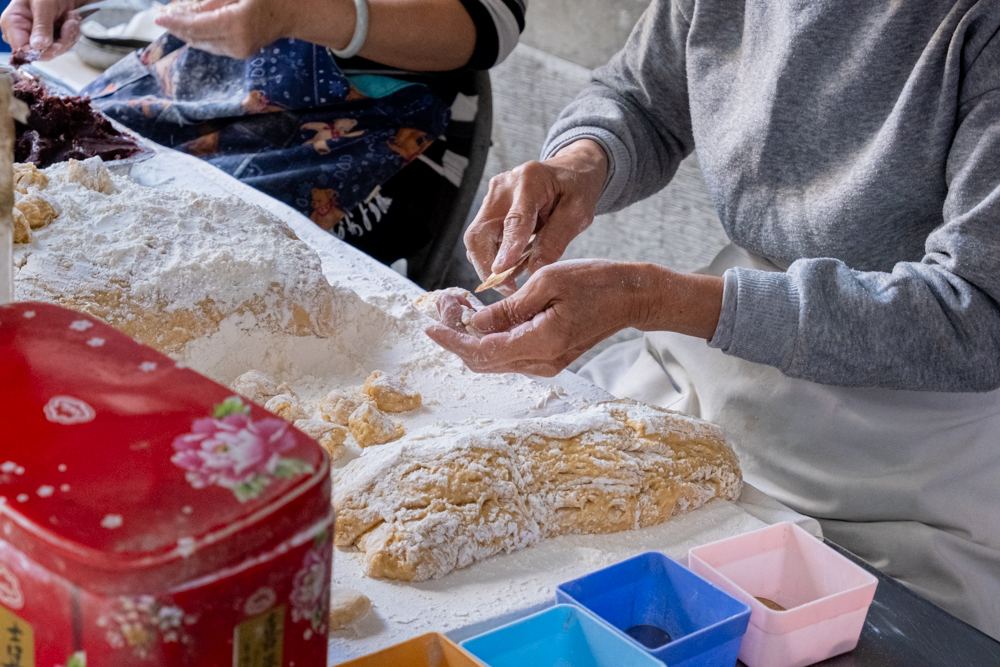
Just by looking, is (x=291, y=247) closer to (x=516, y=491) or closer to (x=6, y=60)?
(x=516, y=491)

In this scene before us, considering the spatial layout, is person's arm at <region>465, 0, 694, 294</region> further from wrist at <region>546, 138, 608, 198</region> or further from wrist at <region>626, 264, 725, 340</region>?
wrist at <region>626, 264, 725, 340</region>

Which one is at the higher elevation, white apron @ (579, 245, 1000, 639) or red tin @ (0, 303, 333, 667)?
red tin @ (0, 303, 333, 667)

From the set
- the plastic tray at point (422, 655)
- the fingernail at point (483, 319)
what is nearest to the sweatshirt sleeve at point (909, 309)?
the fingernail at point (483, 319)

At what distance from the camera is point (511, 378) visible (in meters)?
1.34

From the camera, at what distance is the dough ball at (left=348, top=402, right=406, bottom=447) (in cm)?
114

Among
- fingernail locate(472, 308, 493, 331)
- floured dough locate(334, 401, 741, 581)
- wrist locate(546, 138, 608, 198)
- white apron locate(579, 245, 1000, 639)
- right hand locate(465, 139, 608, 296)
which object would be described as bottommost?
white apron locate(579, 245, 1000, 639)

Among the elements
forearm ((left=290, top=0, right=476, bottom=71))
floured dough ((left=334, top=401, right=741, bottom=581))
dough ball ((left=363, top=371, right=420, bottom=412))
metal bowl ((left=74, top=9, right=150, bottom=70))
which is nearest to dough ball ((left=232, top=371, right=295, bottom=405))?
dough ball ((left=363, top=371, right=420, bottom=412))

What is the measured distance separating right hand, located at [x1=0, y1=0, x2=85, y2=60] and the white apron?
1.64 metres

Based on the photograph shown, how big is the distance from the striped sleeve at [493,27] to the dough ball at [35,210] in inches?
48.4

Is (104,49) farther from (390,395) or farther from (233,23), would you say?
(390,395)

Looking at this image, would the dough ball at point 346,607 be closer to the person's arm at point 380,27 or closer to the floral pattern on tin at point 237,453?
the floral pattern on tin at point 237,453

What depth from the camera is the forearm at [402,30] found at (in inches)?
81.4

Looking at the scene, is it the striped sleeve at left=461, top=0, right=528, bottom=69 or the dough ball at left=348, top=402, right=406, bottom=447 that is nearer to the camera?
the dough ball at left=348, top=402, right=406, bottom=447

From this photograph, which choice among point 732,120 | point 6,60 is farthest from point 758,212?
point 6,60
